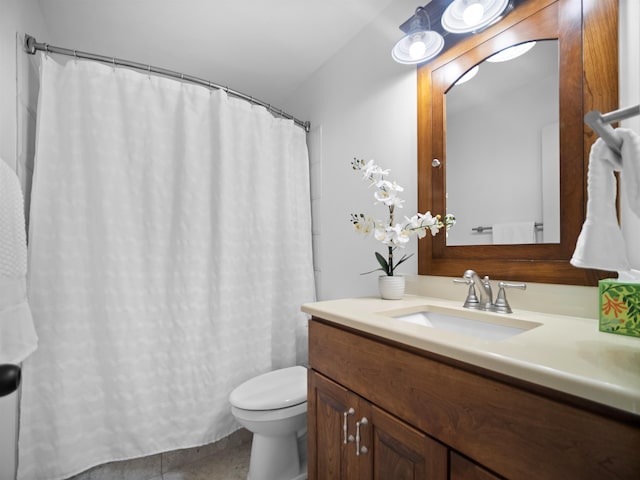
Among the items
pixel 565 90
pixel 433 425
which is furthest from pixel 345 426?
pixel 565 90

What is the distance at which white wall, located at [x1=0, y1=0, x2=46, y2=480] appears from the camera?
1.04 m

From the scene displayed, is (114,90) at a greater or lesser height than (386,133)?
greater

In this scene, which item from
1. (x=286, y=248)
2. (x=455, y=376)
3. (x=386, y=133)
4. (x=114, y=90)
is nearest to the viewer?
(x=455, y=376)

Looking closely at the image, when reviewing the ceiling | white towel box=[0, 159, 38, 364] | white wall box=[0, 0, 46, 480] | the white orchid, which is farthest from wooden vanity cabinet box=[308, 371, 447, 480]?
the ceiling

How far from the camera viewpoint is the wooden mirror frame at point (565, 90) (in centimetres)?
85

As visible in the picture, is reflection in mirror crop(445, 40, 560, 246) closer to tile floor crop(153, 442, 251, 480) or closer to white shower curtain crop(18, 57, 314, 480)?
white shower curtain crop(18, 57, 314, 480)

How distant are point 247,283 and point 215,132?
88 centimetres

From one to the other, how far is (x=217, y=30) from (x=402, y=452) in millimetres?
2127

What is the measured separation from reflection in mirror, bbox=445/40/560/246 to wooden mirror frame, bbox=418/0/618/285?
3 cm

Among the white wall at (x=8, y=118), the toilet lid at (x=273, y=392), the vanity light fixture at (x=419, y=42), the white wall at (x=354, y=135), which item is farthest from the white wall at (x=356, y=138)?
the white wall at (x=8, y=118)

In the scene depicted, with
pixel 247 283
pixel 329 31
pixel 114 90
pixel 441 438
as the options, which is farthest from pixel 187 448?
pixel 329 31

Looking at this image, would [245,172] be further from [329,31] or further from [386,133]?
[329,31]

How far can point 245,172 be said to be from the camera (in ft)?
5.65

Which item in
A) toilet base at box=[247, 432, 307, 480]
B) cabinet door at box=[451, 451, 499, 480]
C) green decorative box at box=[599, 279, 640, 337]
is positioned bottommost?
toilet base at box=[247, 432, 307, 480]
